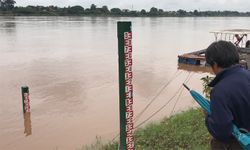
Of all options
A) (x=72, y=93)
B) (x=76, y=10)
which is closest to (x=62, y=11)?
(x=76, y=10)

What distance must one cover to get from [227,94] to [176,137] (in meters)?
4.84

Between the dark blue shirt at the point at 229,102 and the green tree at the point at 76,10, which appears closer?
the dark blue shirt at the point at 229,102

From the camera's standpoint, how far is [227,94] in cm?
294

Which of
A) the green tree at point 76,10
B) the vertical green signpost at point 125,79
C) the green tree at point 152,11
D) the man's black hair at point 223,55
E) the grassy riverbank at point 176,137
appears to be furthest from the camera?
the green tree at point 152,11

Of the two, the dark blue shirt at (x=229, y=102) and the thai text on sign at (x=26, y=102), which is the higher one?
the dark blue shirt at (x=229, y=102)

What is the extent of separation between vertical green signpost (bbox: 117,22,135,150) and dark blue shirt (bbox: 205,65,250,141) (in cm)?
185

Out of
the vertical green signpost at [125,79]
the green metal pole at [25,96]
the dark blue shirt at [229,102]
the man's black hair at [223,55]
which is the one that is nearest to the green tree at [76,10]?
the green metal pole at [25,96]

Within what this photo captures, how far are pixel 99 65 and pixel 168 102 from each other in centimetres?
1107

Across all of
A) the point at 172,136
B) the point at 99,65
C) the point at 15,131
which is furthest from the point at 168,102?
the point at 99,65

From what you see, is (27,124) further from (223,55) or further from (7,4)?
(7,4)

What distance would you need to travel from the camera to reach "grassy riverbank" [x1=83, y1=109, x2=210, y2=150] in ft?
23.5

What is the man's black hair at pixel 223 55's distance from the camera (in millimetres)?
3051

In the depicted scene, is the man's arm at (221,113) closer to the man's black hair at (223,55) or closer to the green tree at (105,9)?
the man's black hair at (223,55)

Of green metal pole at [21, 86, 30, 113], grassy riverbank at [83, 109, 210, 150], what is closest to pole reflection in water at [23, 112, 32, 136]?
green metal pole at [21, 86, 30, 113]
